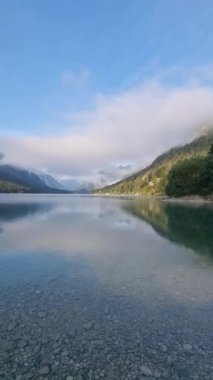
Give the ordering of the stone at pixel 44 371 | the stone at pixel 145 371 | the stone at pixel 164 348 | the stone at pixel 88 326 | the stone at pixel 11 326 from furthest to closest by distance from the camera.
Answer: the stone at pixel 88 326
the stone at pixel 11 326
the stone at pixel 164 348
the stone at pixel 145 371
the stone at pixel 44 371

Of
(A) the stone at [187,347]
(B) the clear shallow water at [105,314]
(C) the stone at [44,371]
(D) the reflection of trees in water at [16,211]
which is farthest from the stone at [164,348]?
(D) the reflection of trees in water at [16,211]

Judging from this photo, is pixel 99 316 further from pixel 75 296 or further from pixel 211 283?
pixel 211 283

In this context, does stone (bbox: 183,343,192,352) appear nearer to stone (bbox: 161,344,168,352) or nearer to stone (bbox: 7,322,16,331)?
stone (bbox: 161,344,168,352)

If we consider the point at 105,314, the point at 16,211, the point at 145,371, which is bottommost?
the point at 145,371

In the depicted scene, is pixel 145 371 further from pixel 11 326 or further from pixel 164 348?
pixel 11 326

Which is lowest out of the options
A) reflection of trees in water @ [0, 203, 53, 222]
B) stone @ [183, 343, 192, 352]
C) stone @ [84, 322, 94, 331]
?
stone @ [183, 343, 192, 352]

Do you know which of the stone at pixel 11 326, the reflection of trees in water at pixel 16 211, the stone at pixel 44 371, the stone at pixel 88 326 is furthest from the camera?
the reflection of trees in water at pixel 16 211

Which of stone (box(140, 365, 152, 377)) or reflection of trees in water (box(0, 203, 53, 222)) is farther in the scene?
reflection of trees in water (box(0, 203, 53, 222))

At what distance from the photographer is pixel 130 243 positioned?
104 feet

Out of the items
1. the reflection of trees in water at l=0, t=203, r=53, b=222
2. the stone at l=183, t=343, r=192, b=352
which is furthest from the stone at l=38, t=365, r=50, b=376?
the reflection of trees in water at l=0, t=203, r=53, b=222

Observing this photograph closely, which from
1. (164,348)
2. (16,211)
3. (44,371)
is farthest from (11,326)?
(16,211)

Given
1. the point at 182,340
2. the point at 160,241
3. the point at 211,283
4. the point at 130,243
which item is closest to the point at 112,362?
the point at 182,340

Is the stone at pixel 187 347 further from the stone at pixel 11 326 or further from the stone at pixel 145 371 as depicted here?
the stone at pixel 11 326

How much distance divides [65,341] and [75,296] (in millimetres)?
4643
